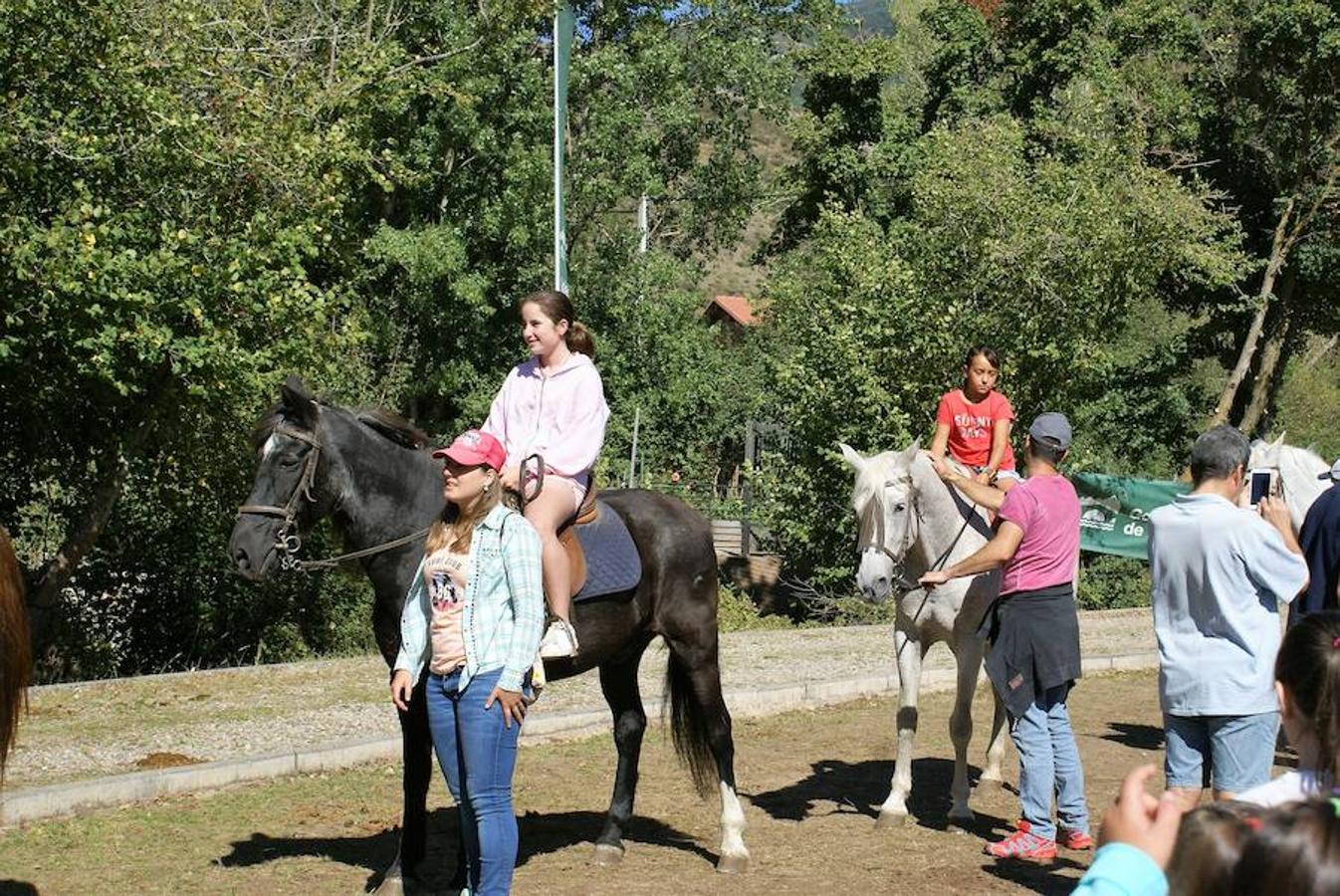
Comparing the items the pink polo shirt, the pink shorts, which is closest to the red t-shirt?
the pink polo shirt

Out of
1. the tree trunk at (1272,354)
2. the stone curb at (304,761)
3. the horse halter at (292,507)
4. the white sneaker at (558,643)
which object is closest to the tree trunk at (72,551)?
the stone curb at (304,761)

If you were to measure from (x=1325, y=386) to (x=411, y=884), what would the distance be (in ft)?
155

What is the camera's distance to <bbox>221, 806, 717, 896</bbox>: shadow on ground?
8102mm

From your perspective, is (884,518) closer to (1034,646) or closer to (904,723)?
(1034,646)

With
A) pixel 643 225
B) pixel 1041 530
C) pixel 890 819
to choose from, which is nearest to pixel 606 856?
pixel 890 819

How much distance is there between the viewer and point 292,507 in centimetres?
755

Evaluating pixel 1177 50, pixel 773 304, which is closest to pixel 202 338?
pixel 773 304

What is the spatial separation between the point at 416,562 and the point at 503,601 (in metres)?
1.82

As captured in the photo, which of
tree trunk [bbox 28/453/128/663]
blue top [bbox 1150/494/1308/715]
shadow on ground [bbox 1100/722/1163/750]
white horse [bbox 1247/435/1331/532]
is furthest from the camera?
tree trunk [bbox 28/453/128/663]

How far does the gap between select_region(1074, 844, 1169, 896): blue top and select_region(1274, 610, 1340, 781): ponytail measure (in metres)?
1.29

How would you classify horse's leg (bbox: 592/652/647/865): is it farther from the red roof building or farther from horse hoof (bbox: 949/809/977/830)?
the red roof building

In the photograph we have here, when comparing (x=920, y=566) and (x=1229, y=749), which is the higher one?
(x=920, y=566)

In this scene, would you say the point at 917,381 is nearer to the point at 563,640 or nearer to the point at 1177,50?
the point at 1177,50

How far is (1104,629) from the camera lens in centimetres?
2053
